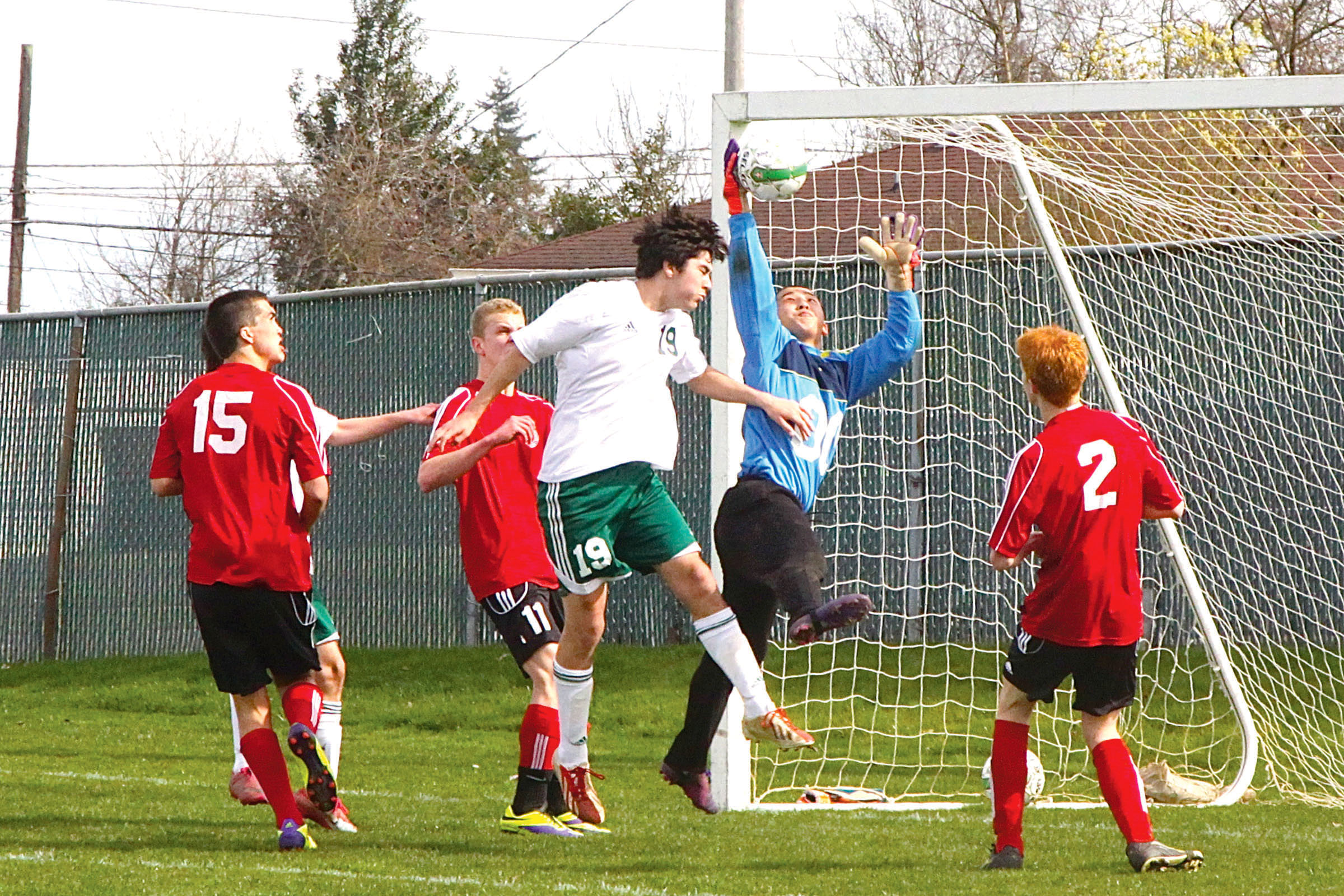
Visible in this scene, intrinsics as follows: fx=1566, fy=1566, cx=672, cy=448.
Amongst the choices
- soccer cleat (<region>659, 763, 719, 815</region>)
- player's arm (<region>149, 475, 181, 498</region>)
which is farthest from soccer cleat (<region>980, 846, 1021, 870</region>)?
player's arm (<region>149, 475, 181, 498</region>)

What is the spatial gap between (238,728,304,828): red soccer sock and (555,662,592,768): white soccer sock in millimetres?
979

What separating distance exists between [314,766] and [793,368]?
246 cm

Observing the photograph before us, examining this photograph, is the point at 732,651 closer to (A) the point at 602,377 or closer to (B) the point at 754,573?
(B) the point at 754,573

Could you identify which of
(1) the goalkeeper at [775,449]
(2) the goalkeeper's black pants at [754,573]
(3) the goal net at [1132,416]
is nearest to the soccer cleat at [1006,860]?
(1) the goalkeeper at [775,449]

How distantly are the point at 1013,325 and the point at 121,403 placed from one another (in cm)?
748

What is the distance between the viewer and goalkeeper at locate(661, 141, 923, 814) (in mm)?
5820

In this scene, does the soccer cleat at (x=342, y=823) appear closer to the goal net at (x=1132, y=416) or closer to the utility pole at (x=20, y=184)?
the goal net at (x=1132, y=416)

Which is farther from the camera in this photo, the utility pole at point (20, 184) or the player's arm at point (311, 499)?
the utility pole at point (20, 184)

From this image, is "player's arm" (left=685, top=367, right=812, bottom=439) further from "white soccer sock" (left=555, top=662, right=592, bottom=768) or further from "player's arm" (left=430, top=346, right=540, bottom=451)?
"white soccer sock" (left=555, top=662, right=592, bottom=768)

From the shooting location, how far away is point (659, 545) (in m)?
5.31

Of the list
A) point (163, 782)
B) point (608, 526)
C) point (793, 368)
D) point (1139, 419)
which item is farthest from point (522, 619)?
point (1139, 419)

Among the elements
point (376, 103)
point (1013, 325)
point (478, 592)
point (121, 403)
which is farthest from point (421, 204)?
point (478, 592)

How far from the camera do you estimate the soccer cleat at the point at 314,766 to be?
503cm

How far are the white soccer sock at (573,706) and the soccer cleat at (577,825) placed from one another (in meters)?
0.28
